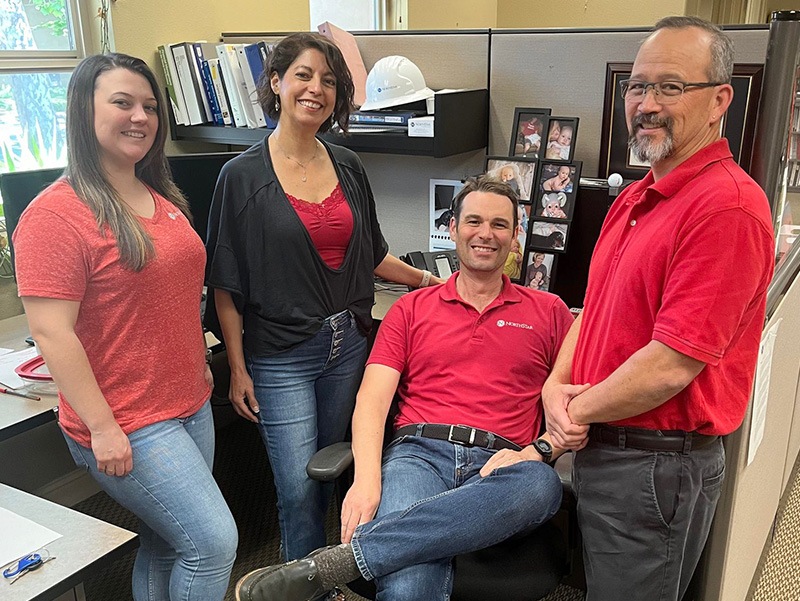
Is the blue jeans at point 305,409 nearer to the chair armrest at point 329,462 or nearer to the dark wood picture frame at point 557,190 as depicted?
the chair armrest at point 329,462

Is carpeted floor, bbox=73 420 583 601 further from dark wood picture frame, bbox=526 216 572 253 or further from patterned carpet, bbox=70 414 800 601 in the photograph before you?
dark wood picture frame, bbox=526 216 572 253

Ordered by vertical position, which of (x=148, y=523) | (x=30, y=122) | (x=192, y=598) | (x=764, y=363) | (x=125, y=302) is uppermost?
(x=30, y=122)

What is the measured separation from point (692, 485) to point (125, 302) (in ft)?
3.57

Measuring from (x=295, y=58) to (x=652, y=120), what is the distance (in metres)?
0.83

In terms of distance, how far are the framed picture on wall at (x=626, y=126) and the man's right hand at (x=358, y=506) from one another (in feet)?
3.58

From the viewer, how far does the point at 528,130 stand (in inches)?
88.7

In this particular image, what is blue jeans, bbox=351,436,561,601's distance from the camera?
1474mm

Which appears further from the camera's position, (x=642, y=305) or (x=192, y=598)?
(x=192, y=598)

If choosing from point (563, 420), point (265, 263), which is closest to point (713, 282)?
point (563, 420)

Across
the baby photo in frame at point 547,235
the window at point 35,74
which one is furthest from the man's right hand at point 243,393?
the window at point 35,74

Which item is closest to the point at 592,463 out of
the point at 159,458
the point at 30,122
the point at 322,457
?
the point at 322,457

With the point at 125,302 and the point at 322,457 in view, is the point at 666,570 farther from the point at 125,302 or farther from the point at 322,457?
the point at 125,302

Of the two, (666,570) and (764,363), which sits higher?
(764,363)

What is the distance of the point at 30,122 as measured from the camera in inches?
95.3
